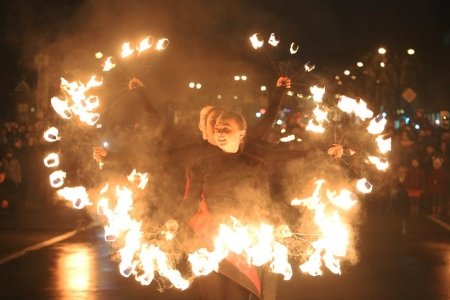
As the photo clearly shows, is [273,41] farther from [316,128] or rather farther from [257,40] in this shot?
[316,128]

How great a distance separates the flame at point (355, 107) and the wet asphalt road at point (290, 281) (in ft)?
9.35

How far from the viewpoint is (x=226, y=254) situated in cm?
513

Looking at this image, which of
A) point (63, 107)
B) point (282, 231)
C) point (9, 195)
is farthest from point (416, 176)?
point (282, 231)

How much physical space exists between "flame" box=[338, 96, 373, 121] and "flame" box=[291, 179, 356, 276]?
30.3 inches

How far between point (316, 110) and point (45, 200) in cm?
1400

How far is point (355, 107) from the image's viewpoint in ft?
21.2

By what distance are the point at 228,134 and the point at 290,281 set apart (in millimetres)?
4904

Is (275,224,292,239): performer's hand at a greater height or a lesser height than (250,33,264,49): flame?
lesser

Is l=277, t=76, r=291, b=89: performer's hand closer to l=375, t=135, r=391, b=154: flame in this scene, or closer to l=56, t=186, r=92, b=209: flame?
l=375, t=135, r=391, b=154: flame

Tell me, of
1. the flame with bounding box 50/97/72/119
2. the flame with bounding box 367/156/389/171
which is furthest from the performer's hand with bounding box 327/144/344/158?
the flame with bounding box 50/97/72/119

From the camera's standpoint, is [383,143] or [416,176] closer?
[383,143]

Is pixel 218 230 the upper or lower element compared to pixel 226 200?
lower

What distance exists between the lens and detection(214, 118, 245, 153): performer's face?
17.3 ft

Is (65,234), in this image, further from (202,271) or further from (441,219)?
(202,271)
